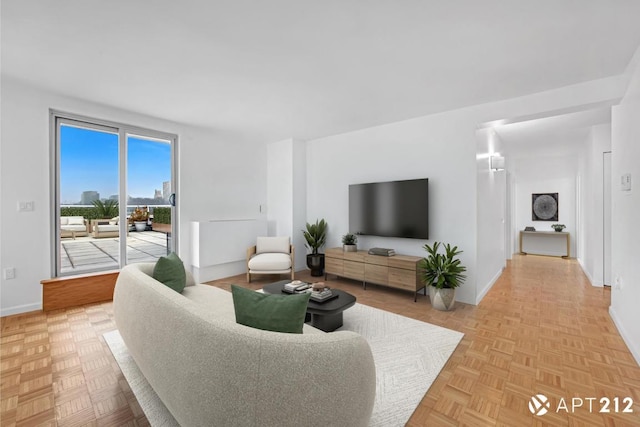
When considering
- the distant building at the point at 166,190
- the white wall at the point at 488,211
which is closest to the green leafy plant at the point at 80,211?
the distant building at the point at 166,190

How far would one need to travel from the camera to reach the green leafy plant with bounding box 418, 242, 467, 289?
3.35m

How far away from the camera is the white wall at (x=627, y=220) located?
2.32 metres

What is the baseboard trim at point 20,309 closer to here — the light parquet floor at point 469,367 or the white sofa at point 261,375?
the light parquet floor at point 469,367

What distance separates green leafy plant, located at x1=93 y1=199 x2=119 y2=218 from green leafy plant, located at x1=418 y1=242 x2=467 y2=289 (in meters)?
4.46

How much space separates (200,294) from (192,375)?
1567mm

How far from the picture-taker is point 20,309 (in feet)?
10.5

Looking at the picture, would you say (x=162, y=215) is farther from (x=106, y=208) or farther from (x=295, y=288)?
(x=295, y=288)

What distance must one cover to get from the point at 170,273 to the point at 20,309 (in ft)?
7.54

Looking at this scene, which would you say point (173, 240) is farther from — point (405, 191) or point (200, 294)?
point (405, 191)

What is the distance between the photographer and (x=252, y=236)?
5199 mm

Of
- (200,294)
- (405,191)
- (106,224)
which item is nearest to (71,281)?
(106,224)

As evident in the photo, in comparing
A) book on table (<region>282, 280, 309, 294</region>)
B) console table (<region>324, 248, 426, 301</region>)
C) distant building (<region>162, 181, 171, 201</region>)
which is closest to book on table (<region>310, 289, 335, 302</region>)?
book on table (<region>282, 280, 309, 294</region>)

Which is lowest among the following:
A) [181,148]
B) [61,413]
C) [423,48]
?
[61,413]

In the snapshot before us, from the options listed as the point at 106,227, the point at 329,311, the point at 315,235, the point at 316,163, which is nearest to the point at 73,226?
the point at 106,227
